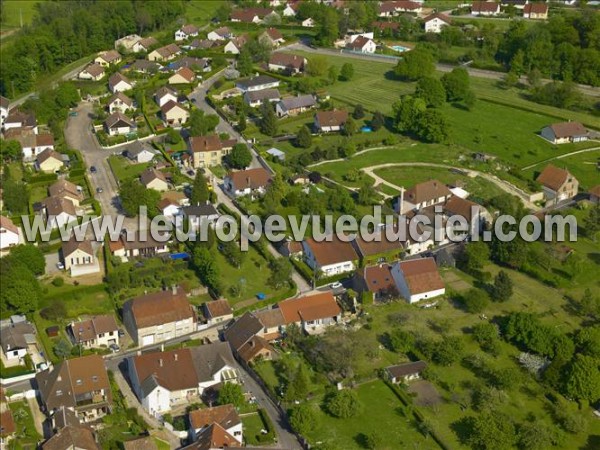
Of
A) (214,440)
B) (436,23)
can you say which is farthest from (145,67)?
(214,440)

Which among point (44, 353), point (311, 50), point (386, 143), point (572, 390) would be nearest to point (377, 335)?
point (572, 390)

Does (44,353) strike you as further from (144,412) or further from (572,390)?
(572,390)

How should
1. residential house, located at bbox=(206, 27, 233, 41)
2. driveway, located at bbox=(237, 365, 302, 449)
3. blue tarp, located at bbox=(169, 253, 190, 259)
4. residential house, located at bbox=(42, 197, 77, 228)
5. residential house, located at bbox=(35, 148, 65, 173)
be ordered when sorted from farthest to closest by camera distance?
1. residential house, located at bbox=(206, 27, 233, 41)
2. residential house, located at bbox=(35, 148, 65, 173)
3. residential house, located at bbox=(42, 197, 77, 228)
4. blue tarp, located at bbox=(169, 253, 190, 259)
5. driveway, located at bbox=(237, 365, 302, 449)

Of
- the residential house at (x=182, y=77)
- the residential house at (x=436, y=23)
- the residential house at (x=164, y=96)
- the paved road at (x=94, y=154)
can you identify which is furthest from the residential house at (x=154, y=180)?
the residential house at (x=436, y=23)

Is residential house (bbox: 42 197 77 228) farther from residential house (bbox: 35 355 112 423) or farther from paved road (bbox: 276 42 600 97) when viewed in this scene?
paved road (bbox: 276 42 600 97)

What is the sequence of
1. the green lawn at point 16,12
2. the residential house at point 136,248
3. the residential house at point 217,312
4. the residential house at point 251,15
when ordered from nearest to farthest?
the residential house at point 217,312 < the residential house at point 136,248 < the residential house at point 251,15 < the green lawn at point 16,12

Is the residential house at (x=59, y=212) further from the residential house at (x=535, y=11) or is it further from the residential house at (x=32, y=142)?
A: the residential house at (x=535, y=11)

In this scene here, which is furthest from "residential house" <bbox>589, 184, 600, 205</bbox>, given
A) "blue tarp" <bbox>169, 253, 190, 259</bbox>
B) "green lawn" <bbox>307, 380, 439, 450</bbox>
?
"blue tarp" <bbox>169, 253, 190, 259</bbox>

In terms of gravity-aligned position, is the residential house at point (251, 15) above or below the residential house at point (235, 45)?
above
